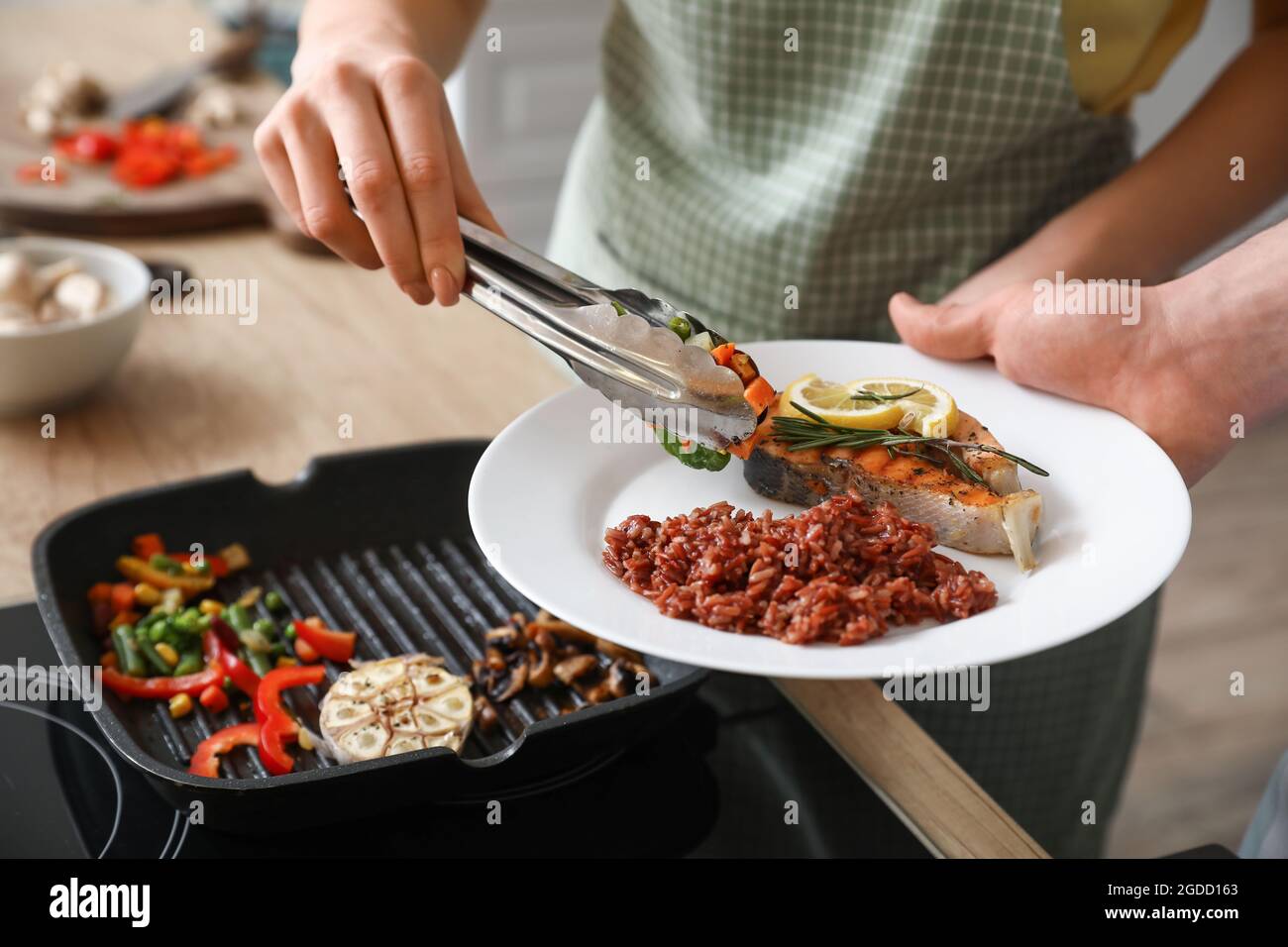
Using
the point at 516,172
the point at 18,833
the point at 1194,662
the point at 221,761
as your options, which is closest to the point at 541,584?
the point at 221,761

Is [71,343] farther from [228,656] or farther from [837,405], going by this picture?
[837,405]

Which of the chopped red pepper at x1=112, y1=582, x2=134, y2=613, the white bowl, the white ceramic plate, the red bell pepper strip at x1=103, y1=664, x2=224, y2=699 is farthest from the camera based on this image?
the white bowl

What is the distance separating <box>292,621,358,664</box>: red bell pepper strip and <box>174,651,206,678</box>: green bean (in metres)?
0.11

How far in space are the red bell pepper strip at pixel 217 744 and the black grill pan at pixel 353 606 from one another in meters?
0.01

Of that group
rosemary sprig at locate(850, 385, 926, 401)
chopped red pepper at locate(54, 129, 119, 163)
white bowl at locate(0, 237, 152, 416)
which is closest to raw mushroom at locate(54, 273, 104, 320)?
white bowl at locate(0, 237, 152, 416)

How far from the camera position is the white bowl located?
69.6 inches

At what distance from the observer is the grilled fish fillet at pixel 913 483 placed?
1.21 meters

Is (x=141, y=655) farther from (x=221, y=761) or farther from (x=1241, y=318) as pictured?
(x=1241, y=318)

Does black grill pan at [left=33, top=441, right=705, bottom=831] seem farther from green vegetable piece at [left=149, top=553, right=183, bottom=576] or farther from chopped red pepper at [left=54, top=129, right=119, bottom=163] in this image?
chopped red pepper at [left=54, top=129, right=119, bottom=163]

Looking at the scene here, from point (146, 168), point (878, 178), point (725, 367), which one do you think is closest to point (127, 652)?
point (725, 367)

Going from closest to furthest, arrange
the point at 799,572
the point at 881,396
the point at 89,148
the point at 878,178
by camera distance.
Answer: the point at 799,572, the point at 881,396, the point at 878,178, the point at 89,148

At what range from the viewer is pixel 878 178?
170cm

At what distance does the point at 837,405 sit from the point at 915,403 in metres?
0.08
